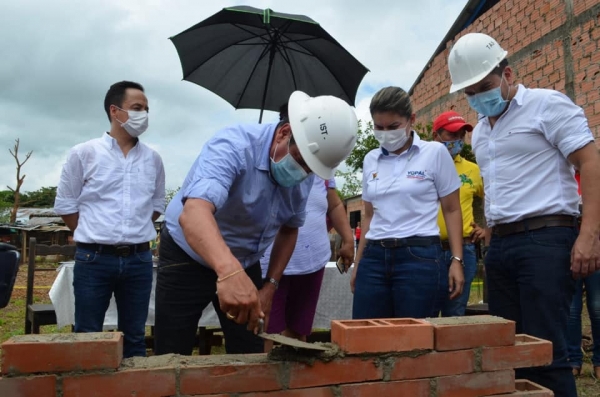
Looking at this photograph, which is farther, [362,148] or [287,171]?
[362,148]

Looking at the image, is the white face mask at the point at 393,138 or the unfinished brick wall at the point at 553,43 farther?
the unfinished brick wall at the point at 553,43

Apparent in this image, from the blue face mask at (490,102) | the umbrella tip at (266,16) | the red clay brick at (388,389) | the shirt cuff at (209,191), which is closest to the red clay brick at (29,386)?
the shirt cuff at (209,191)

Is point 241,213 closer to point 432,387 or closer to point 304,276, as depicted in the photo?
point 432,387

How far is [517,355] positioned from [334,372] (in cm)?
69

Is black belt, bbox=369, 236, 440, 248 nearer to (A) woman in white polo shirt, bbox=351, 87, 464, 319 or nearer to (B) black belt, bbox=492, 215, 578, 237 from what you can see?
(A) woman in white polo shirt, bbox=351, 87, 464, 319

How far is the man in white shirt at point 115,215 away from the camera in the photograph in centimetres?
286

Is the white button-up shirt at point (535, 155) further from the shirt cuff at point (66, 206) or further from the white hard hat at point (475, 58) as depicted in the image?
the shirt cuff at point (66, 206)

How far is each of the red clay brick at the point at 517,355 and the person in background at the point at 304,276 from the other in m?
1.60

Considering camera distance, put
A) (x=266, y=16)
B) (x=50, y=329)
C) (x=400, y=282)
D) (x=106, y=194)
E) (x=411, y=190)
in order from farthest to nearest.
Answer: (x=50, y=329) < (x=266, y=16) < (x=106, y=194) < (x=411, y=190) < (x=400, y=282)

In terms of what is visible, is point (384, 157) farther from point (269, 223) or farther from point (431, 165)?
point (269, 223)

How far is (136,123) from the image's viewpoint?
321cm

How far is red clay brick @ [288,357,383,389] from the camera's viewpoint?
166 cm

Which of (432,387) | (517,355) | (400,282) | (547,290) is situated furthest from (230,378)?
(547,290)

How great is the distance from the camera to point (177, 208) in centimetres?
225
